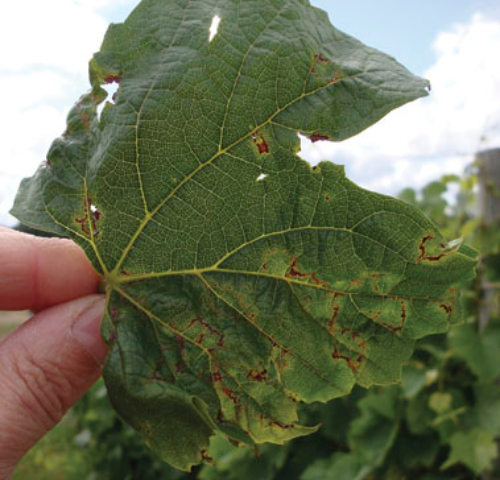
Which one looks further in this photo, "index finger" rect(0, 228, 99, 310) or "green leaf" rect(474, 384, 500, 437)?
"green leaf" rect(474, 384, 500, 437)

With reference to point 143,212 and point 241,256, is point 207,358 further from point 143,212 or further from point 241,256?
point 143,212

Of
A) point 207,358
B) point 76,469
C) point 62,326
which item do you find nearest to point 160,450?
point 207,358

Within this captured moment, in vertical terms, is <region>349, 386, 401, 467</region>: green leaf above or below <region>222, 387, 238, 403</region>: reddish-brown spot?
below

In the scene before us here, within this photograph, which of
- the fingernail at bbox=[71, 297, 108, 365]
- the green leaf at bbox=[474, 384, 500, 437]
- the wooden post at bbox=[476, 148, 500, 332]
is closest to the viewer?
the fingernail at bbox=[71, 297, 108, 365]

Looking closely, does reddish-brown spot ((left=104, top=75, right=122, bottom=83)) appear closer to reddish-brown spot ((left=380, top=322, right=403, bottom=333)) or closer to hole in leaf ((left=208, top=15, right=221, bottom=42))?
hole in leaf ((left=208, top=15, right=221, bottom=42))

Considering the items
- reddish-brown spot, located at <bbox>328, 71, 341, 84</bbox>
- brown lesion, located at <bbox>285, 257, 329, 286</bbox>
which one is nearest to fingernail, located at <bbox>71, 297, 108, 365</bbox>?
brown lesion, located at <bbox>285, 257, 329, 286</bbox>

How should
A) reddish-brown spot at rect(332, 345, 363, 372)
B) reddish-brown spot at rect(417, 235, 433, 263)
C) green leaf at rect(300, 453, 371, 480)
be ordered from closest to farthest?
reddish-brown spot at rect(417, 235, 433, 263), reddish-brown spot at rect(332, 345, 363, 372), green leaf at rect(300, 453, 371, 480)

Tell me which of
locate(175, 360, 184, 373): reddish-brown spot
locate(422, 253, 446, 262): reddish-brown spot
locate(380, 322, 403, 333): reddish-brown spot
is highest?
locate(422, 253, 446, 262): reddish-brown spot
